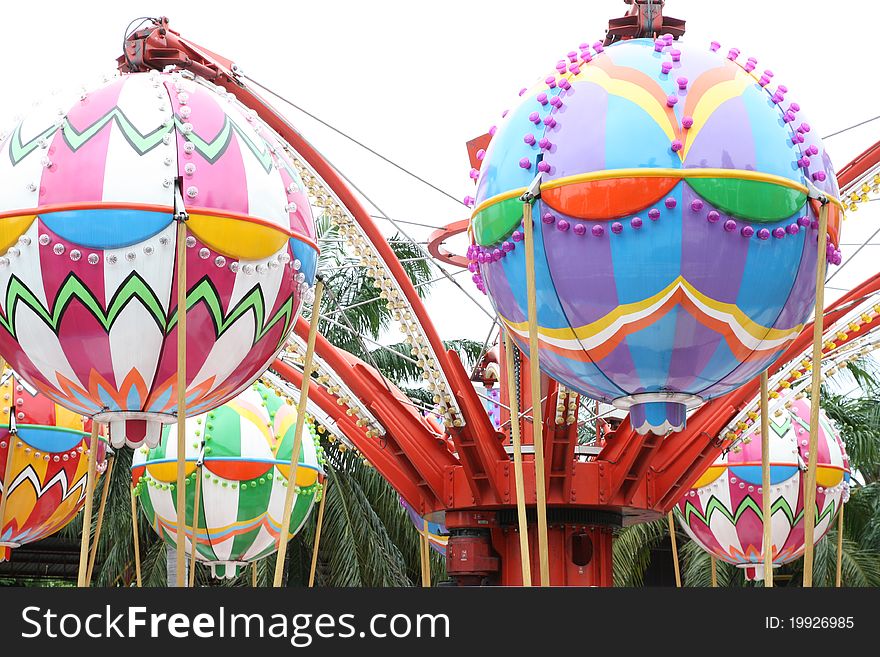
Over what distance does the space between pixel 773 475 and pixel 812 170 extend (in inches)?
190

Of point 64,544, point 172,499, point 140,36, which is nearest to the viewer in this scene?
point 140,36

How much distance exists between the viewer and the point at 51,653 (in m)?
3.25

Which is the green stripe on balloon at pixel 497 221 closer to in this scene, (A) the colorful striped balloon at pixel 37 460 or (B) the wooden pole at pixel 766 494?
(B) the wooden pole at pixel 766 494

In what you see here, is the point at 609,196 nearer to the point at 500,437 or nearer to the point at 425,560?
the point at 500,437

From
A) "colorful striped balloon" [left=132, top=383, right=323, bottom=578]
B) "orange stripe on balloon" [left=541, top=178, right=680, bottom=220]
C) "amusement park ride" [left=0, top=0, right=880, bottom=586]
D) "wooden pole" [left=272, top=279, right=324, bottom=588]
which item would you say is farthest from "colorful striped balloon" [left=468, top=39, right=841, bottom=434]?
"colorful striped balloon" [left=132, top=383, right=323, bottom=578]

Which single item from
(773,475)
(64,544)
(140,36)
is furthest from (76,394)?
(64,544)

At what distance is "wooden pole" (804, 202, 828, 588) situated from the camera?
485 centimetres

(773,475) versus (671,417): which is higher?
(773,475)

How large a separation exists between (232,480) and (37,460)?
1371mm

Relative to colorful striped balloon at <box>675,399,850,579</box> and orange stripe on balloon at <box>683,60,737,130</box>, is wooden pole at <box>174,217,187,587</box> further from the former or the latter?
colorful striped balloon at <box>675,399,850,579</box>

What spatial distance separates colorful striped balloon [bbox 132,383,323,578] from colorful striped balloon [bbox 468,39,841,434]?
11.8 feet

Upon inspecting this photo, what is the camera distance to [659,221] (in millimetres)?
4984

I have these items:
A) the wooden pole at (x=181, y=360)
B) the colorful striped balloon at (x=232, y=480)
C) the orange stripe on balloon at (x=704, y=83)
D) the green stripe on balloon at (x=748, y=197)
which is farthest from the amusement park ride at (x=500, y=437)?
the wooden pole at (x=181, y=360)

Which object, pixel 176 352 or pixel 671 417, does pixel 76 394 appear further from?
pixel 671 417
